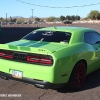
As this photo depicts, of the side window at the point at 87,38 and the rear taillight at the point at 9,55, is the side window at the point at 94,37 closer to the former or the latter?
the side window at the point at 87,38

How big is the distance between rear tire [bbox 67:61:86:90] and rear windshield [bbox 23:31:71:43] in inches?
26.7

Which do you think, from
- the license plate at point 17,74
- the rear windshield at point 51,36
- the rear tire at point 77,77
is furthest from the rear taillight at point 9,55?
the rear tire at point 77,77

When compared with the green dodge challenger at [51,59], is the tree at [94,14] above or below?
above

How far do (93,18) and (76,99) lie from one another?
399ft

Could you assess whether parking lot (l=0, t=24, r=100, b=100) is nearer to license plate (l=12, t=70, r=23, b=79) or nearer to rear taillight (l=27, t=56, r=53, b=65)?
license plate (l=12, t=70, r=23, b=79)

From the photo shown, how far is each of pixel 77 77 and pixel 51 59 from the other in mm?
1008

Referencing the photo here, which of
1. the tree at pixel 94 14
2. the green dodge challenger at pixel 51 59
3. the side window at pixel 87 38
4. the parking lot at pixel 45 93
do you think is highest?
the tree at pixel 94 14

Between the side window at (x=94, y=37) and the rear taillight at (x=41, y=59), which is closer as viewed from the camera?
the rear taillight at (x=41, y=59)

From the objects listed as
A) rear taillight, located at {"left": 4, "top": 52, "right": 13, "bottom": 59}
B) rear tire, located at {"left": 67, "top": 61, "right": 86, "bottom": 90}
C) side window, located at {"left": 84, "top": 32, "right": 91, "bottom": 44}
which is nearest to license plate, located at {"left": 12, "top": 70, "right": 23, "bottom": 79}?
rear taillight, located at {"left": 4, "top": 52, "right": 13, "bottom": 59}

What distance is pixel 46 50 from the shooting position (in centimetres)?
431

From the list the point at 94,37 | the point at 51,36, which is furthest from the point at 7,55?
the point at 94,37

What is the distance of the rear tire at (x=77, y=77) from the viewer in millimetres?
4715

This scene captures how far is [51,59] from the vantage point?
13.9ft

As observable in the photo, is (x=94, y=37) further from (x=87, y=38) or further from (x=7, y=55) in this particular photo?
(x=7, y=55)
